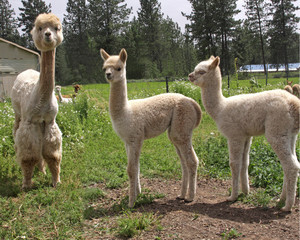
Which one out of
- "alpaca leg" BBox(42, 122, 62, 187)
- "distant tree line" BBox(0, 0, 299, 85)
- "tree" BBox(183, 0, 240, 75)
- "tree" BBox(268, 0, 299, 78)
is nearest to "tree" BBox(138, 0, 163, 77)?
"distant tree line" BBox(0, 0, 299, 85)

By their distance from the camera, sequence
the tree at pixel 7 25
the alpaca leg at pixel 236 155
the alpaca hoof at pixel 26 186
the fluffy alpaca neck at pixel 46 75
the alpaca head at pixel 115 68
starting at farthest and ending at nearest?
the tree at pixel 7 25
the alpaca hoof at pixel 26 186
the fluffy alpaca neck at pixel 46 75
the alpaca leg at pixel 236 155
the alpaca head at pixel 115 68

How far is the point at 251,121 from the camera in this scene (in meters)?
4.12

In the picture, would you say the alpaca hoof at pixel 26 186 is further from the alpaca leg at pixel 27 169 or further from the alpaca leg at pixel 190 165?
the alpaca leg at pixel 190 165

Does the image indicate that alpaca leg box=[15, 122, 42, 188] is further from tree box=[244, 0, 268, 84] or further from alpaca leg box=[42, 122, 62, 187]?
tree box=[244, 0, 268, 84]

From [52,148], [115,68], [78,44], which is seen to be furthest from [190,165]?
[78,44]

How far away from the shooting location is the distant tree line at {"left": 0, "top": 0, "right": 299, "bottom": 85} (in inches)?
1411

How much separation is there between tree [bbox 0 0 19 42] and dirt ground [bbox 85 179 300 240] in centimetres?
3220

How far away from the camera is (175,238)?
3432mm

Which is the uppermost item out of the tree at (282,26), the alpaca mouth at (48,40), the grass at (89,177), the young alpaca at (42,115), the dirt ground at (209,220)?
the tree at (282,26)

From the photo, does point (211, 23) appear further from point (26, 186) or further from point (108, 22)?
point (26, 186)

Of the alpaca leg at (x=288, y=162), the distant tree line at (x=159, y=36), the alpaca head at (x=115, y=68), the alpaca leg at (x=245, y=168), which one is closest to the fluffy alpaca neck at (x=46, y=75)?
the alpaca head at (x=115, y=68)

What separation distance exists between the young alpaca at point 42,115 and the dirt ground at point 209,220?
1.37 m

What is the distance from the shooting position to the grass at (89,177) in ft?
12.5

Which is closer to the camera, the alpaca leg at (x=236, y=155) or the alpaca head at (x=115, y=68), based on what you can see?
the alpaca head at (x=115, y=68)
